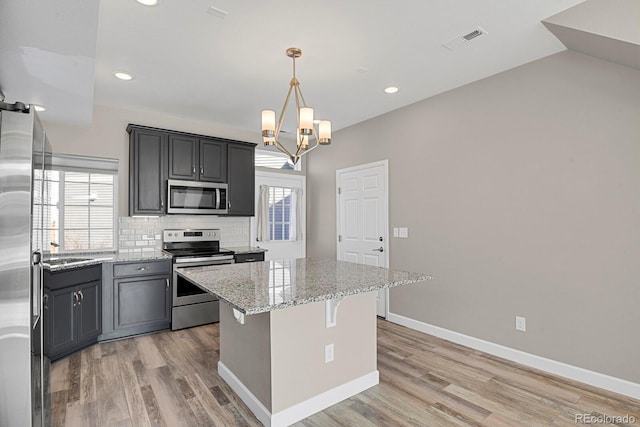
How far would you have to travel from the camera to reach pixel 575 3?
2.19 m

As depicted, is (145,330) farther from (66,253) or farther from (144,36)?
(144,36)

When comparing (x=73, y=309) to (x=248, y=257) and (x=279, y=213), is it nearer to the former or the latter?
(x=248, y=257)

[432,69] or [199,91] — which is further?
[199,91]

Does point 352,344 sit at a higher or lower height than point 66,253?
lower

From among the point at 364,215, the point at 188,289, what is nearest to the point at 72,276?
the point at 188,289

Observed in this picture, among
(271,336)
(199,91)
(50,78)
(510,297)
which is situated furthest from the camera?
(199,91)

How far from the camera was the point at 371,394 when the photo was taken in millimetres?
2467

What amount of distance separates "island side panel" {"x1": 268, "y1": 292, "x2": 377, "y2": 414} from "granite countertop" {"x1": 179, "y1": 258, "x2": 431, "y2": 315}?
20 centimetres

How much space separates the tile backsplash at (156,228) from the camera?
164 inches

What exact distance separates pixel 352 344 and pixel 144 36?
9.12 feet

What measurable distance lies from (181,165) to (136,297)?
1.64m

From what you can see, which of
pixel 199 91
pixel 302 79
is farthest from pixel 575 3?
pixel 199 91

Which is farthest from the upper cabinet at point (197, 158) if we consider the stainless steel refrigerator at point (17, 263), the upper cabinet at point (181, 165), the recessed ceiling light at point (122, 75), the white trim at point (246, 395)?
the stainless steel refrigerator at point (17, 263)

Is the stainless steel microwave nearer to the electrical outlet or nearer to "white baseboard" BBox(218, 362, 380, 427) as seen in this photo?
"white baseboard" BBox(218, 362, 380, 427)
